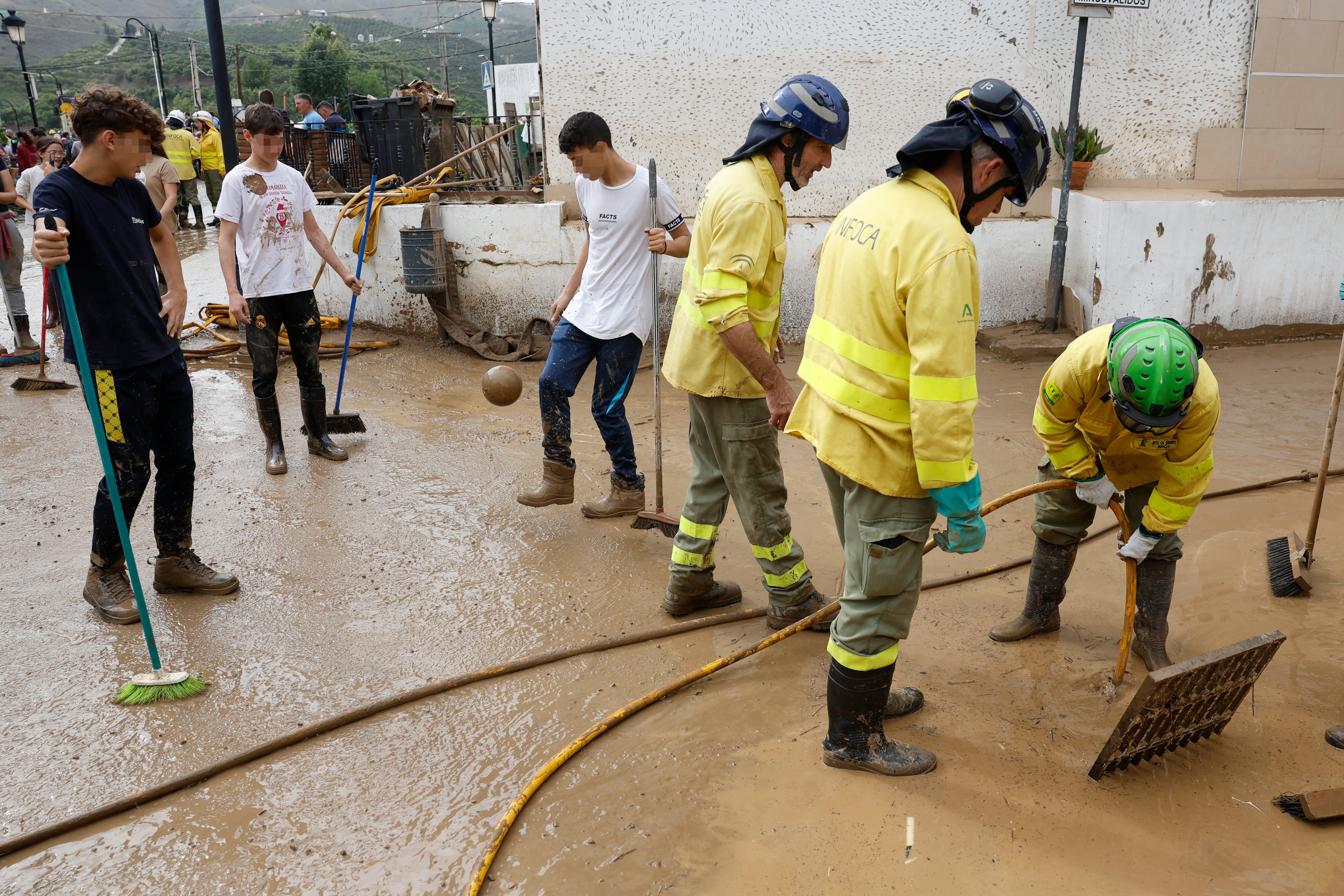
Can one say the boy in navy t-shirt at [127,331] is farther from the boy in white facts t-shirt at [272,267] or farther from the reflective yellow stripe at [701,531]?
the reflective yellow stripe at [701,531]

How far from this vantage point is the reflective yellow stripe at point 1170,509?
2.96 metres

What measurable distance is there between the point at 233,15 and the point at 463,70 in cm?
10445

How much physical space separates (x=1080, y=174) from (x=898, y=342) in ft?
20.8

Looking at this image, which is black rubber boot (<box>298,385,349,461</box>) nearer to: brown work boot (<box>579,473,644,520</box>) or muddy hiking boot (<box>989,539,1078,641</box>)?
brown work boot (<box>579,473,644,520</box>)

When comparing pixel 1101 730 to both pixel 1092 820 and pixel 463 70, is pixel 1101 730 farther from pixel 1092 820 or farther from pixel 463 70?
pixel 463 70

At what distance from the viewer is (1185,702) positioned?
105 inches

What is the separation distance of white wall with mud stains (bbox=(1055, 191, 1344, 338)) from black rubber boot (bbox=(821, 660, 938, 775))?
5582 mm

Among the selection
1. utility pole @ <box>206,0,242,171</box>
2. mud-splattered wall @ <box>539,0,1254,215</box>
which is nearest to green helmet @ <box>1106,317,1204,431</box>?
mud-splattered wall @ <box>539,0,1254,215</box>

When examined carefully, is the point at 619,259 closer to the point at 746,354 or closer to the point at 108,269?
the point at 746,354

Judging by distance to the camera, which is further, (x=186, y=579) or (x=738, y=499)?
(x=186, y=579)

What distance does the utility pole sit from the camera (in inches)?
297

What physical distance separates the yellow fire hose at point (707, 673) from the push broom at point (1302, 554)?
3.45 ft

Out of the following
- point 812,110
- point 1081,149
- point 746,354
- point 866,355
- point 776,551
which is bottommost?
point 776,551

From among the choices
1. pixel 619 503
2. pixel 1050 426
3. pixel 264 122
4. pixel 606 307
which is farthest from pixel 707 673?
pixel 264 122
